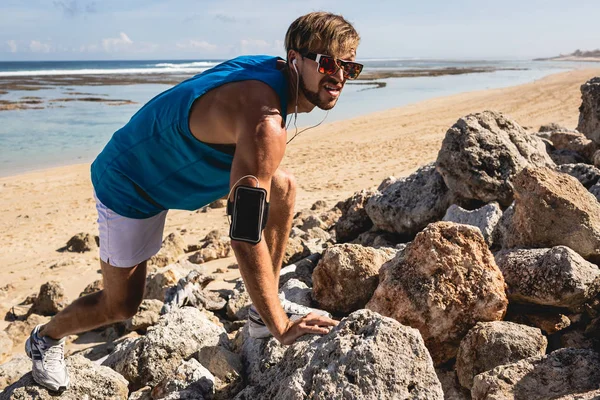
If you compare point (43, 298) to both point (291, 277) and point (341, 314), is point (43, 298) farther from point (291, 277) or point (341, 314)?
point (341, 314)

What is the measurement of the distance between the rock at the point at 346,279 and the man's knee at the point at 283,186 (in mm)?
730

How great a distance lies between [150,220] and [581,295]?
7.68ft

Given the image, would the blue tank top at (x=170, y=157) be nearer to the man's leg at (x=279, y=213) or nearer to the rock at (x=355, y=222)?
the man's leg at (x=279, y=213)

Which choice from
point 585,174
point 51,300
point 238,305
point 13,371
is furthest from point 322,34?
point 51,300

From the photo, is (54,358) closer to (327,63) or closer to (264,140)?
(264,140)

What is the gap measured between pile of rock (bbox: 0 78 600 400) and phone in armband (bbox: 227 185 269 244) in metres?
0.52

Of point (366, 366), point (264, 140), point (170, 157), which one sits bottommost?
point (366, 366)

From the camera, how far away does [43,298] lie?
18.1ft

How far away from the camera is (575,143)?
21.2ft

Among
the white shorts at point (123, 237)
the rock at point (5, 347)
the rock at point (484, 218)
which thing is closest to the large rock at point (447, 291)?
the rock at point (484, 218)

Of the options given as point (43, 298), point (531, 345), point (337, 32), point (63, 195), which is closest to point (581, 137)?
point (531, 345)

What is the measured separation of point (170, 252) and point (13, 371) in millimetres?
2938

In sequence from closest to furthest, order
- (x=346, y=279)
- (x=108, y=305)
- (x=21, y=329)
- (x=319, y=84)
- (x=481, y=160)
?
(x=319, y=84) < (x=108, y=305) < (x=346, y=279) < (x=481, y=160) < (x=21, y=329)

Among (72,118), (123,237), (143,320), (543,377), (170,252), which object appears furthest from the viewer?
(72,118)
